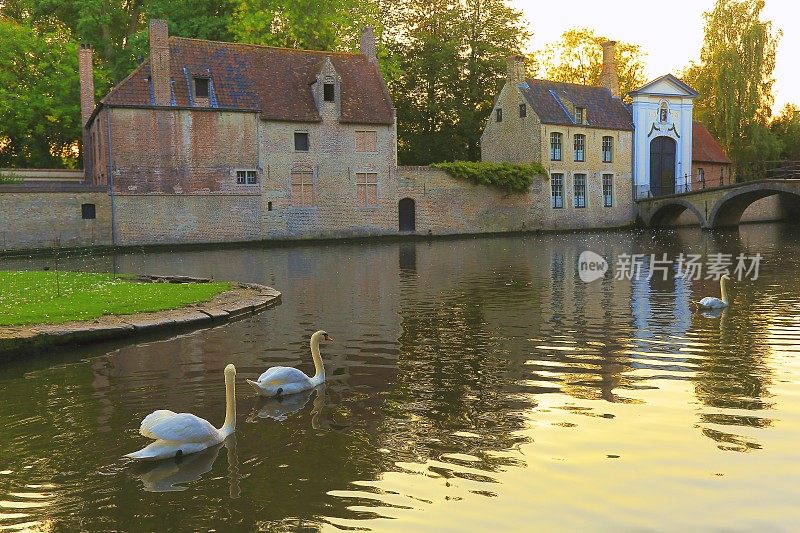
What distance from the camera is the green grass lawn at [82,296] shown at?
13.5 metres

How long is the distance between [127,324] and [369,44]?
118 ft

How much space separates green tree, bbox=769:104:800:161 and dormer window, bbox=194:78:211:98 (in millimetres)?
Answer: 45789

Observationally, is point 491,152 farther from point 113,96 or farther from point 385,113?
point 113,96

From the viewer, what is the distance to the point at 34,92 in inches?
1713

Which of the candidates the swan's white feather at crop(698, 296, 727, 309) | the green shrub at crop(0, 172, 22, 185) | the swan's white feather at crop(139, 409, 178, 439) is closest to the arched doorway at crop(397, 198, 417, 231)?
A: the green shrub at crop(0, 172, 22, 185)

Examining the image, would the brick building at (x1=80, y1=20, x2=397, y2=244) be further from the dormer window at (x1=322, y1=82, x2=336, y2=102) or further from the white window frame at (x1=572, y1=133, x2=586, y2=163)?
the white window frame at (x1=572, y1=133, x2=586, y2=163)

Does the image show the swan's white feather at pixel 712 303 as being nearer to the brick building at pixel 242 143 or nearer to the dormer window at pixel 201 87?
the brick building at pixel 242 143

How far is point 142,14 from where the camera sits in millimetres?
49062

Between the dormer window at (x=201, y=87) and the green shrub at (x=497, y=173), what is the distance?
13.9m

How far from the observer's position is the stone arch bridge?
4428 cm

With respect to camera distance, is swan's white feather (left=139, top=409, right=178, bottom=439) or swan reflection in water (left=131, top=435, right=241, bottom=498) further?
swan's white feather (left=139, top=409, right=178, bottom=439)

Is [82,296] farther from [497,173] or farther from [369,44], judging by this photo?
[497,173]

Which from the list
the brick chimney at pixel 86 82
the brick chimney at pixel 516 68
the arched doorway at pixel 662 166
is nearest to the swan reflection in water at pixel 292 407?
the brick chimney at pixel 86 82

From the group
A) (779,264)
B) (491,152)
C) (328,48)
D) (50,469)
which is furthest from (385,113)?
(50,469)
